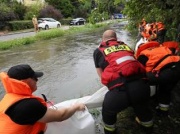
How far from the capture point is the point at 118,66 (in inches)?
148

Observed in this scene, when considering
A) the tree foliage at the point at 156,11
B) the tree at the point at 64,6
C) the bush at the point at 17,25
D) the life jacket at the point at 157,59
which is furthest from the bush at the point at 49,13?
the life jacket at the point at 157,59

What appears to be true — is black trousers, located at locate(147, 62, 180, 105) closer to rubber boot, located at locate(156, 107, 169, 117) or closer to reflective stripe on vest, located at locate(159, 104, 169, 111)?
reflective stripe on vest, located at locate(159, 104, 169, 111)

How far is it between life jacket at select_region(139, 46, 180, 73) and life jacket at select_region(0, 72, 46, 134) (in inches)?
93.6

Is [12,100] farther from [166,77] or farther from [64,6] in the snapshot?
[64,6]

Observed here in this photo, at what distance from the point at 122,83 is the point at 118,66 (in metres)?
0.24

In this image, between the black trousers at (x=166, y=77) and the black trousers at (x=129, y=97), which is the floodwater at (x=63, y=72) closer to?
the black trousers at (x=166, y=77)

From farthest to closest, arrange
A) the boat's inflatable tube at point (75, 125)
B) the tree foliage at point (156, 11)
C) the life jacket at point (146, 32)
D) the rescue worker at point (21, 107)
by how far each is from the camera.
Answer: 1. the tree foliage at point (156, 11)
2. the life jacket at point (146, 32)
3. the boat's inflatable tube at point (75, 125)
4. the rescue worker at point (21, 107)

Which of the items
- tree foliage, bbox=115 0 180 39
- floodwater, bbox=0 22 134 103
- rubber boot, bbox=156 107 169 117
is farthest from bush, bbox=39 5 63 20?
rubber boot, bbox=156 107 169 117

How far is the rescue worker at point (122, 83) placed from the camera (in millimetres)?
3699

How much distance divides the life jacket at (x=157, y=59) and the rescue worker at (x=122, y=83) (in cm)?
71

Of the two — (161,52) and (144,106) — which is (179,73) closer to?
(161,52)

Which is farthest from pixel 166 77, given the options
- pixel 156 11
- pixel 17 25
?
pixel 17 25

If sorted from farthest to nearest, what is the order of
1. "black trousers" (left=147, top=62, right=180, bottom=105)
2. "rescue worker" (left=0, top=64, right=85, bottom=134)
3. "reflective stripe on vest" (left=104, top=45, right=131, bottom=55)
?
"black trousers" (left=147, top=62, right=180, bottom=105), "reflective stripe on vest" (left=104, top=45, right=131, bottom=55), "rescue worker" (left=0, top=64, right=85, bottom=134)

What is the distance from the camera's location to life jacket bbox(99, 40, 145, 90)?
12.2ft
